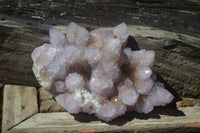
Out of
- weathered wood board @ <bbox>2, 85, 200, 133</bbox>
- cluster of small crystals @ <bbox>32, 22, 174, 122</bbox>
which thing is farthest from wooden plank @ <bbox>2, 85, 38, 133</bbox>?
cluster of small crystals @ <bbox>32, 22, 174, 122</bbox>

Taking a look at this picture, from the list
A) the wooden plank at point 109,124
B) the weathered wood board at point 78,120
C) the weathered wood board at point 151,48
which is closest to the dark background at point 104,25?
the weathered wood board at point 151,48

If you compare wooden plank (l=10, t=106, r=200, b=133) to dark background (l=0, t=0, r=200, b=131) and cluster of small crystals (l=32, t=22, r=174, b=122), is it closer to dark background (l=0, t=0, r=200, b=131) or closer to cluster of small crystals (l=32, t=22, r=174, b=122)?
cluster of small crystals (l=32, t=22, r=174, b=122)

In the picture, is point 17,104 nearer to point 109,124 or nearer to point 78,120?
point 78,120

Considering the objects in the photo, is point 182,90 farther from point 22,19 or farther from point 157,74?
point 22,19

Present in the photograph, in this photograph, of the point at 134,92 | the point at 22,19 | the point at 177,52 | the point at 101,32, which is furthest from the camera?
the point at 22,19

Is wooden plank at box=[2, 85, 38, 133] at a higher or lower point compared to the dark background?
lower

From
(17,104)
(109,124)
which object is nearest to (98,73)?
(109,124)

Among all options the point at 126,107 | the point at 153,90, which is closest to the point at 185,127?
the point at 153,90
